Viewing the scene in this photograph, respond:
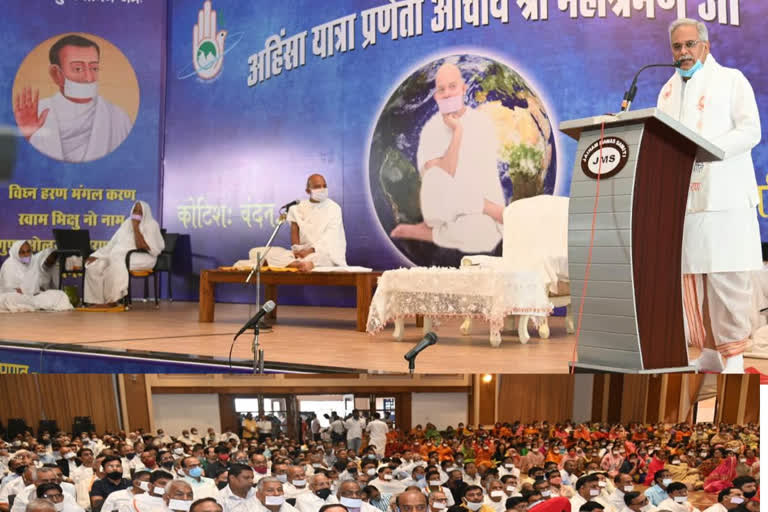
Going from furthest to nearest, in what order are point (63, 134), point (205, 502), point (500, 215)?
1. point (63, 134)
2. point (500, 215)
3. point (205, 502)

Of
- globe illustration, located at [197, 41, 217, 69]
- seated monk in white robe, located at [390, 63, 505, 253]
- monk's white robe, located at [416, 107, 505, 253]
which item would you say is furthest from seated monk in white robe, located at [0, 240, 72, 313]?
monk's white robe, located at [416, 107, 505, 253]

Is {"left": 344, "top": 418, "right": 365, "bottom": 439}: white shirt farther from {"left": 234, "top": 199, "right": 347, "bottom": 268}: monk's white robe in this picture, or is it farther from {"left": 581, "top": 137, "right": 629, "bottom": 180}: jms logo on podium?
{"left": 234, "top": 199, "right": 347, "bottom": 268}: monk's white robe

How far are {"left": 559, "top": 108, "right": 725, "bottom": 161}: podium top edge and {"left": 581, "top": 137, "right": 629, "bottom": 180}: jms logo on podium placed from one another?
0.23 ft

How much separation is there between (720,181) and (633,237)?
27.7 inches

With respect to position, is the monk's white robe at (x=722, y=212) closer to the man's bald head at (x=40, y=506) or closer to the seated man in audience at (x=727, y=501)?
the seated man in audience at (x=727, y=501)

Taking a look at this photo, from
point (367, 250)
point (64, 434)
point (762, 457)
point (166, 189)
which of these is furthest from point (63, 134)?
point (762, 457)

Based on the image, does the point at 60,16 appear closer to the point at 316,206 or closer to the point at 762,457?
the point at 316,206

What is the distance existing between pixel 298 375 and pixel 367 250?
21.7 ft

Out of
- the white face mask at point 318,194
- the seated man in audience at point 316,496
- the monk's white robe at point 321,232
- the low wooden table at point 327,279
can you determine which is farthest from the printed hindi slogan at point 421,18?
the seated man in audience at point 316,496

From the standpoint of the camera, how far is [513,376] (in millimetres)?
3047

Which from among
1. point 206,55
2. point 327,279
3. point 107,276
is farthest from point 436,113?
point 107,276

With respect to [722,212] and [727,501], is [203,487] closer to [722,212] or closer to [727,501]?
[727,501]

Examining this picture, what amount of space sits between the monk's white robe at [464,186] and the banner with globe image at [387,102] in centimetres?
2

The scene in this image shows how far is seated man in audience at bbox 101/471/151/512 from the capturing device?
268 cm
